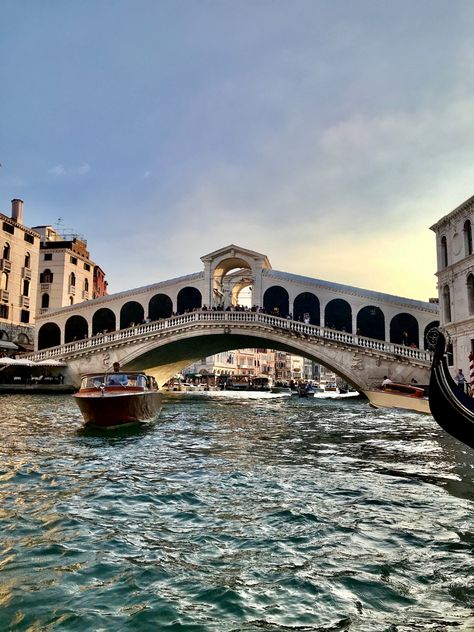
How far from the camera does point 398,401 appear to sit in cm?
1667

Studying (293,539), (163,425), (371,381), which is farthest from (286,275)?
(293,539)

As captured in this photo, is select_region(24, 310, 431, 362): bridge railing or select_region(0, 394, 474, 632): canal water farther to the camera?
select_region(24, 310, 431, 362): bridge railing

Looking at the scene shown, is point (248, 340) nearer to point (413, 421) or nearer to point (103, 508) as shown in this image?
point (413, 421)

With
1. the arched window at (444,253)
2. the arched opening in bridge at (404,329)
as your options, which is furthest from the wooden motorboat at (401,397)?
the arched opening in bridge at (404,329)

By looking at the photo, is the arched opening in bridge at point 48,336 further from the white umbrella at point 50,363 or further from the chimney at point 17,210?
the white umbrella at point 50,363

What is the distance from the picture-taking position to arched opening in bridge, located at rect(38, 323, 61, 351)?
102 ft

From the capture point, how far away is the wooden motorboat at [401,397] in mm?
15286

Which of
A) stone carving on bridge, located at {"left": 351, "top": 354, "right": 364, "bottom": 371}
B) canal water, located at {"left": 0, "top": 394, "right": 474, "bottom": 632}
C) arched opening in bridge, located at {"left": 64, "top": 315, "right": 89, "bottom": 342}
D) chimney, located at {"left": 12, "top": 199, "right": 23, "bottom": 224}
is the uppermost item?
chimney, located at {"left": 12, "top": 199, "right": 23, "bottom": 224}

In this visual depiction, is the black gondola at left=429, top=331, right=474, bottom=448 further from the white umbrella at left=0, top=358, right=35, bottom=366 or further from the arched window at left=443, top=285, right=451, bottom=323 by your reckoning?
the white umbrella at left=0, top=358, right=35, bottom=366

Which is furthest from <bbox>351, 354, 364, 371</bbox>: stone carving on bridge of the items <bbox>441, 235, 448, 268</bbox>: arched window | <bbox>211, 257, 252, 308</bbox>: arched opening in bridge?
<bbox>211, 257, 252, 308</bbox>: arched opening in bridge

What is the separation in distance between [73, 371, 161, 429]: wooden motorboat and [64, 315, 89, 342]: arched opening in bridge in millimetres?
19997

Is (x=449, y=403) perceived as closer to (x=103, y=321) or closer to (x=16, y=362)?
(x=16, y=362)

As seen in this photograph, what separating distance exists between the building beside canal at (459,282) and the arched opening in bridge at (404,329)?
5286mm

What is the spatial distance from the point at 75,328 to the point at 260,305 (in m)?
11.8
